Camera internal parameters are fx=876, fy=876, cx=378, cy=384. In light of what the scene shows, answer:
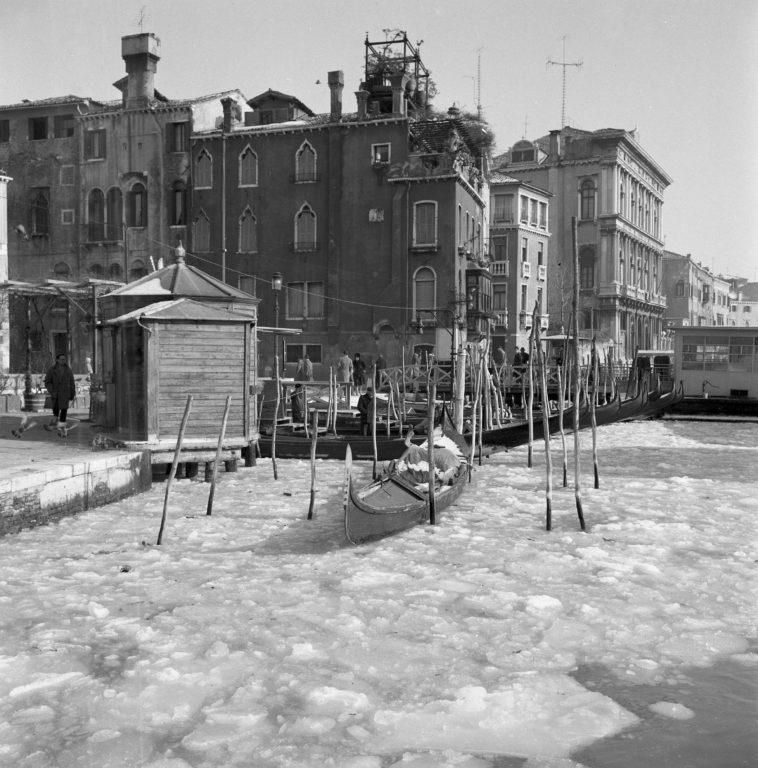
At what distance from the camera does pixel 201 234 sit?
113 ft

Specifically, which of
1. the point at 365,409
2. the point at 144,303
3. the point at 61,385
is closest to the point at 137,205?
the point at 365,409

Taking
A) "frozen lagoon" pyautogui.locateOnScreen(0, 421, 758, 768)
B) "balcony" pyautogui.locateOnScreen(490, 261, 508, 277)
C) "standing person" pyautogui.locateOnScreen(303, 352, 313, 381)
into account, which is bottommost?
"frozen lagoon" pyautogui.locateOnScreen(0, 421, 758, 768)

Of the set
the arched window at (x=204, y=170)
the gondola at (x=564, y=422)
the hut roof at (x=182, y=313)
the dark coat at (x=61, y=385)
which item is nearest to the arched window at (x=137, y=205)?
the arched window at (x=204, y=170)

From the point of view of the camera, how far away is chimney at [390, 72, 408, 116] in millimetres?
31281

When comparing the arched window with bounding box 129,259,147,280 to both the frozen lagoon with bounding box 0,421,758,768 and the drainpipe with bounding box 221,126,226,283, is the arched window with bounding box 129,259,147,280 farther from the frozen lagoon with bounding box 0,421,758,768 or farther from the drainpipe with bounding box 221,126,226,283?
the frozen lagoon with bounding box 0,421,758,768

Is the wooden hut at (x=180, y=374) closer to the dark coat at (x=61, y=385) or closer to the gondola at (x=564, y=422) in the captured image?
the dark coat at (x=61, y=385)

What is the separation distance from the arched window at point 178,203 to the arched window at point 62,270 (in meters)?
4.85

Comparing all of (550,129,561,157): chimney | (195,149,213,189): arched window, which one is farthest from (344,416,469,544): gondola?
(550,129,561,157): chimney

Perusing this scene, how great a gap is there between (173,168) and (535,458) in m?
23.1

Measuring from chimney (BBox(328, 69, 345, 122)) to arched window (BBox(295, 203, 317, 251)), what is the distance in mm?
3540

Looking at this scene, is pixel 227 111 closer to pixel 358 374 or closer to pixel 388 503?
pixel 358 374

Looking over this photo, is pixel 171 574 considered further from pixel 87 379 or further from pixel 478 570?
pixel 87 379

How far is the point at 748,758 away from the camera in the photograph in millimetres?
4242

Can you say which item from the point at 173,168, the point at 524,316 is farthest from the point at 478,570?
the point at 524,316
